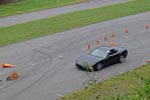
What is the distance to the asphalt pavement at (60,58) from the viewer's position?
19.2m

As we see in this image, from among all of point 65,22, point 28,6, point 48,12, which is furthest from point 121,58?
point 28,6

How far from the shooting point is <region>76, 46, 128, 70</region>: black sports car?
22375mm

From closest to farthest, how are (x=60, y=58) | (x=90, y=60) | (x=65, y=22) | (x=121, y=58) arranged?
(x=90, y=60), (x=121, y=58), (x=60, y=58), (x=65, y=22)

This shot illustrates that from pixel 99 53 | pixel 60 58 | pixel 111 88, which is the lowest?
pixel 60 58

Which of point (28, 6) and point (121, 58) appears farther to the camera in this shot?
point (28, 6)

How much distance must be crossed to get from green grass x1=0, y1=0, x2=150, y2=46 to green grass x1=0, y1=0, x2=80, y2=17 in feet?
18.7

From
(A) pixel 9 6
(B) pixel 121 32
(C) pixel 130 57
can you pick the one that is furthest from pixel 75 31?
(A) pixel 9 6

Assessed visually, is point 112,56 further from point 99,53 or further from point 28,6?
point 28,6

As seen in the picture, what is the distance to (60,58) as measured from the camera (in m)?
25.0

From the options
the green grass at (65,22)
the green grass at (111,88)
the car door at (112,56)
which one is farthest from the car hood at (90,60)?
the green grass at (65,22)

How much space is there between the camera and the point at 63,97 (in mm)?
17578

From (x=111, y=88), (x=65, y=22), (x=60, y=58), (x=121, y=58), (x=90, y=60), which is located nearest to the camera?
(x=111, y=88)

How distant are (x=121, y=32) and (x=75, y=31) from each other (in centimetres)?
401

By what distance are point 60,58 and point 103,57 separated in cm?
335
